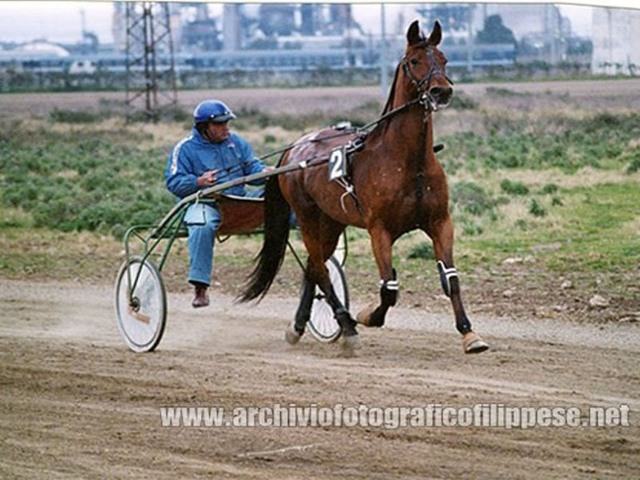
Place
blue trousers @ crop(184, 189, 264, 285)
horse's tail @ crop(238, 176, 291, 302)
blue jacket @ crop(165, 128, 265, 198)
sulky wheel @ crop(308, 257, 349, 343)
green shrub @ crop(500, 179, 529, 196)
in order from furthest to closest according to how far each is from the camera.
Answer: green shrub @ crop(500, 179, 529, 196) < sulky wheel @ crop(308, 257, 349, 343) < horse's tail @ crop(238, 176, 291, 302) < blue jacket @ crop(165, 128, 265, 198) < blue trousers @ crop(184, 189, 264, 285)

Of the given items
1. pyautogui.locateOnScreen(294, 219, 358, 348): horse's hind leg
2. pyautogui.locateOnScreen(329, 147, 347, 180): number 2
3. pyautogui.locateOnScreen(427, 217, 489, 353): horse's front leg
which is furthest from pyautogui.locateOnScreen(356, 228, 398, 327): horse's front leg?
pyautogui.locateOnScreen(294, 219, 358, 348): horse's hind leg

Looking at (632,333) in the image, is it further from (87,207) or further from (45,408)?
(87,207)

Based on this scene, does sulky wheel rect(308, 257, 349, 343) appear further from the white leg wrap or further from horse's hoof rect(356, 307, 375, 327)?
the white leg wrap

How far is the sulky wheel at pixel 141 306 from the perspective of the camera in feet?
25.3

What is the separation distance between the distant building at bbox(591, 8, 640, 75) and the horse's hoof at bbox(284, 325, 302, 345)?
2.32m

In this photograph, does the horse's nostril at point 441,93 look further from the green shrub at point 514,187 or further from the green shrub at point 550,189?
the green shrub at point 514,187

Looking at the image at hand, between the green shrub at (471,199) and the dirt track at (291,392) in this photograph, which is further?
the green shrub at (471,199)

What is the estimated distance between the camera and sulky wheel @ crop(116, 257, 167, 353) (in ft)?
25.3

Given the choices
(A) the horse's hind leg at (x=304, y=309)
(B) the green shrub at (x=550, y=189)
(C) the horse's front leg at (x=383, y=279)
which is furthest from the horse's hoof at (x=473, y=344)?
(B) the green shrub at (x=550, y=189)

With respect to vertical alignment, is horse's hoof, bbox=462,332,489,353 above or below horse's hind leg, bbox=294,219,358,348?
below

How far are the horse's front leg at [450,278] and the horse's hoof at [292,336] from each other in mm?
1595

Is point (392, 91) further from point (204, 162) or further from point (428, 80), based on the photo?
point (204, 162)

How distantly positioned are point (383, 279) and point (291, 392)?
2.14ft

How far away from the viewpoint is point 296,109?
1184cm
